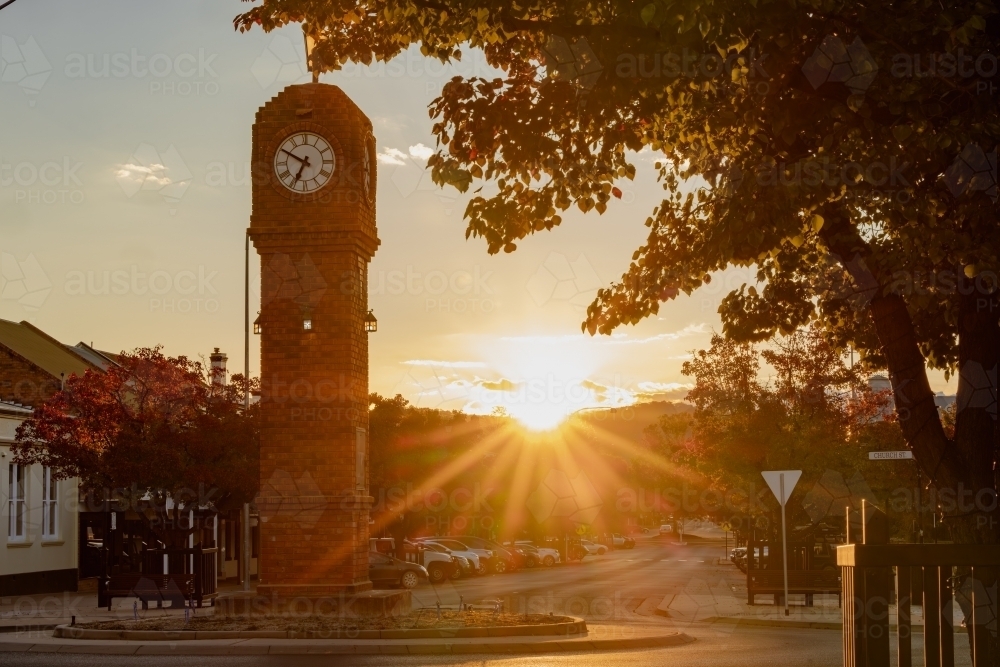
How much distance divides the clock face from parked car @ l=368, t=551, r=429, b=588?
60.5 ft

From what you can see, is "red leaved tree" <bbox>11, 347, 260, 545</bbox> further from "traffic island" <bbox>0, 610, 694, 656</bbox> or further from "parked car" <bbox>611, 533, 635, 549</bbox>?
"parked car" <bbox>611, 533, 635, 549</bbox>

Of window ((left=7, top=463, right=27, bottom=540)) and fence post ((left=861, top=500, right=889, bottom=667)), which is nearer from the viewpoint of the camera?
fence post ((left=861, top=500, right=889, bottom=667))

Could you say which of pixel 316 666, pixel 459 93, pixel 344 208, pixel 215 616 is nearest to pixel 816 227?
pixel 459 93

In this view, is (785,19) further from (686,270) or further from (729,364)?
(729,364)

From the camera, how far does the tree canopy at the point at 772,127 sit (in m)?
8.45

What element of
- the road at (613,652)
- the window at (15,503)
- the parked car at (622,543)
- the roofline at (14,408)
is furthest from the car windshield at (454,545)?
the parked car at (622,543)

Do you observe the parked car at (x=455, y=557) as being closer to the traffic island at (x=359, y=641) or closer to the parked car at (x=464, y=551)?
the parked car at (x=464, y=551)

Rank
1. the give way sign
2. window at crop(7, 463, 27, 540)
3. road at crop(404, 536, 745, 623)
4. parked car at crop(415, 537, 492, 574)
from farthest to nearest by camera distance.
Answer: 1. parked car at crop(415, 537, 492, 574)
2. window at crop(7, 463, 27, 540)
3. road at crop(404, 536, 745, 623)
4. the give way sign

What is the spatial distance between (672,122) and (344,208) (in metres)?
12.6

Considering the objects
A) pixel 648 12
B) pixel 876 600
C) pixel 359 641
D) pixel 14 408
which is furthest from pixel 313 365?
pixel 876 600

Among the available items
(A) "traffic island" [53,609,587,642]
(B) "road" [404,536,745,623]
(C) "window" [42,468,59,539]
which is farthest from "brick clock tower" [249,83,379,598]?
(C) "window" [42,468,59,539]

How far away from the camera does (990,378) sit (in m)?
8.91

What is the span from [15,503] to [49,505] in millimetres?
1918

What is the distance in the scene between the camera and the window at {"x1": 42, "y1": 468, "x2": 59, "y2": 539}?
117ft
